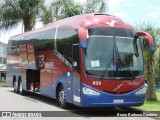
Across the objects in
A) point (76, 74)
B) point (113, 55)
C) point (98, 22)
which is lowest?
point (76, 74)

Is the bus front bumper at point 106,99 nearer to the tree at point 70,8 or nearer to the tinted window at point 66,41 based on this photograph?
the tinted window at point 66,41

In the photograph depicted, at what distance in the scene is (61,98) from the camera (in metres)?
15.2

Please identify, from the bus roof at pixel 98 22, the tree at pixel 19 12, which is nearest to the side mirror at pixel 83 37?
the bus roof at pixel 98 22

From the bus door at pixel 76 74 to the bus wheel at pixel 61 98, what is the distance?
50.3 inches

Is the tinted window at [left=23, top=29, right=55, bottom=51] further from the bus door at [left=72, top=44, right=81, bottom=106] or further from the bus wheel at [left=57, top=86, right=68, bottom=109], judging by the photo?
the bus door at [left=72, top=44, right=81, bottom=106]

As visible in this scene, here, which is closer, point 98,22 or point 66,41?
point 98,22

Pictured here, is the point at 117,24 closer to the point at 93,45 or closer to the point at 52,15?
the point at 93,45

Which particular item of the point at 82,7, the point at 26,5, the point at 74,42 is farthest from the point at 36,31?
the point at 26,5

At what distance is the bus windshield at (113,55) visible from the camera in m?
13.1

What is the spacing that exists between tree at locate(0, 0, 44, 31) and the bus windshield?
20876 mm

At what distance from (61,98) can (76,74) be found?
6.59 feet

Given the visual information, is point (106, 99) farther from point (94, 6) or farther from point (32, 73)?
point (94, 6)

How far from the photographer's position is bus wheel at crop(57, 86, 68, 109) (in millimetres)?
14836

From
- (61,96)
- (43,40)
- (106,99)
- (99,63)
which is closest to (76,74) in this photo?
(99,63)
